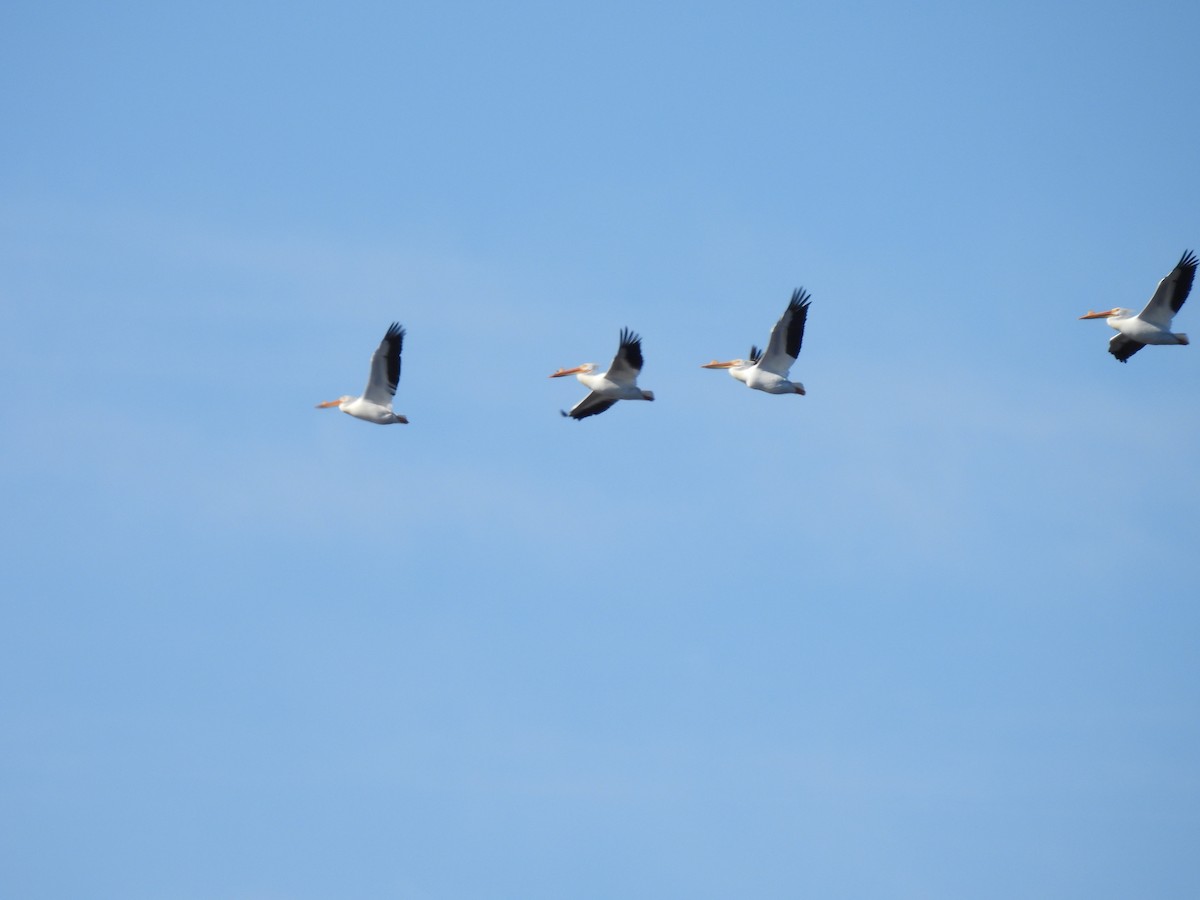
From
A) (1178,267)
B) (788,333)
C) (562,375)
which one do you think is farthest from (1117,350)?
(562,375)

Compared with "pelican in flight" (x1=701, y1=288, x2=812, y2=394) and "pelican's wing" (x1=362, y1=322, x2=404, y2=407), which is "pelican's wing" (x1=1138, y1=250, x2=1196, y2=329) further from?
"pelican's wing" (x1=362, y1=322, x2=404, y2=407)

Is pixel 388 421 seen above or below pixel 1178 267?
below

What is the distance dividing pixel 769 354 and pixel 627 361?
216 cm

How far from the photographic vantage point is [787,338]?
129ft

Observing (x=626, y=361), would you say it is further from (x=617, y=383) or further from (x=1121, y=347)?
(x=1121, y=347)

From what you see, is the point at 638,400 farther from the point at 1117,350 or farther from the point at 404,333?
the point at 1117,350

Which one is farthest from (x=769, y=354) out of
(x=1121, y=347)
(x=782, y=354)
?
(x=1121, y=347)

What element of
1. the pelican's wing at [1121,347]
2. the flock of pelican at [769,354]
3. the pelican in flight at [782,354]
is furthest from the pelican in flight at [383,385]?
the pelican's wing at [1121,347]

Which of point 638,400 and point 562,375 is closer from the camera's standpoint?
point 638,400

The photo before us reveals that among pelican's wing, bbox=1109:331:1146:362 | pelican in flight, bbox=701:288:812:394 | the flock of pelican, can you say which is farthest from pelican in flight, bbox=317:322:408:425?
pelican's wing, bbox=1109:331:1146:362

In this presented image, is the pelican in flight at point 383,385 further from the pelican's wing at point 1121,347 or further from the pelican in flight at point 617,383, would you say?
the pelican's wing at point 1121,347

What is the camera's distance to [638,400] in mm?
39500

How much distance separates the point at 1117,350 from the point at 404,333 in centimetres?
1088

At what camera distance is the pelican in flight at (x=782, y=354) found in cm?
3891
